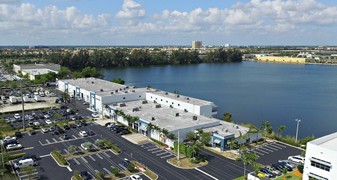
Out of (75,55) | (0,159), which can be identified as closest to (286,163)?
(0,159)

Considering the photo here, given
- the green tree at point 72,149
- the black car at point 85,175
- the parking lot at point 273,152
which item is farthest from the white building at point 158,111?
the black car at point 85,175

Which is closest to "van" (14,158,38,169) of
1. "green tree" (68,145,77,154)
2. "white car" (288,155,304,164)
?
"green tree" (68,145,77,154)

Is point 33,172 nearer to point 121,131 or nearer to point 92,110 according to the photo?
point 121,131

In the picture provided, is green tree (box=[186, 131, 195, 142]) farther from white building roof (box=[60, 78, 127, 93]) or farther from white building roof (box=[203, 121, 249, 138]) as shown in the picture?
white building roof (box=[60, 78, 127, 93])

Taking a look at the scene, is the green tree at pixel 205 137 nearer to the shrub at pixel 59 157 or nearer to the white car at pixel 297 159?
the white car at pixel 297 159

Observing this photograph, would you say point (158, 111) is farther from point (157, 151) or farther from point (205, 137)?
point (205, 137)

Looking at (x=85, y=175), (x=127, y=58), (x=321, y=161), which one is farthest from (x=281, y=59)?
(x=85, y=175)
